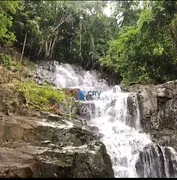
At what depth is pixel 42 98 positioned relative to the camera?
9758 mm

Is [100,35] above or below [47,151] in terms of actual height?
above

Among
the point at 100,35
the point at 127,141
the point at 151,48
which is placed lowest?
the point at 127,141

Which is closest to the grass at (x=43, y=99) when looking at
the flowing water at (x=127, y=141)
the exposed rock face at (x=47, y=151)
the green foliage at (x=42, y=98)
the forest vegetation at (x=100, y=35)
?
the green foliage at (x=42, y=98)

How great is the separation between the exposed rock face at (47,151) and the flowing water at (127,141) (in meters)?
1.72

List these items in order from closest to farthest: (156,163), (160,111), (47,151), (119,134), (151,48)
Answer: (47,151) → (156,163) → (119,134) → (160,111) → (151,48)

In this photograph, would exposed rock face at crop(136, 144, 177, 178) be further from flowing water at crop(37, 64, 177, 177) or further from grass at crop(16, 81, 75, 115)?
grass at crop(16, 81, 75, 115)

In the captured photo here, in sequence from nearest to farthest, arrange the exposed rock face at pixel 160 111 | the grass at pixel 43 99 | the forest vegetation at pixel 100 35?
the grass at pixel 43 99 < the exposed rock face at pixel 160 111 < the forest vegetation at pixel 100 35

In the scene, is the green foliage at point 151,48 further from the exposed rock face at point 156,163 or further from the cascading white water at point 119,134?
the exposed rock face at point 156,163

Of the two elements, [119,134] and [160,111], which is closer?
[119,134]

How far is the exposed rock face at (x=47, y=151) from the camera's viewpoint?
6188 millimetres

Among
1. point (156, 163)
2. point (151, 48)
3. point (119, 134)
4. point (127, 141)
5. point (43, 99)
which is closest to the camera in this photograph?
point (156, 163)

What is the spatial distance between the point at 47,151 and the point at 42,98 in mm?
3312

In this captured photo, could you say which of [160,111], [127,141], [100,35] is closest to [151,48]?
[160,111]

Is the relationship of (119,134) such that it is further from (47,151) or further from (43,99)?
(47,151)
